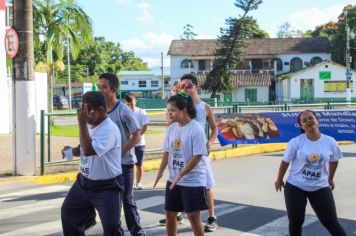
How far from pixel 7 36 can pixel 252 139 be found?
7921 mm

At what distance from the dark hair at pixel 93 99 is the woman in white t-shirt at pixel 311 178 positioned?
195 cm

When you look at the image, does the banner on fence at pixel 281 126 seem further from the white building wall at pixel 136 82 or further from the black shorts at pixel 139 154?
the white building wall at pixel 136 82

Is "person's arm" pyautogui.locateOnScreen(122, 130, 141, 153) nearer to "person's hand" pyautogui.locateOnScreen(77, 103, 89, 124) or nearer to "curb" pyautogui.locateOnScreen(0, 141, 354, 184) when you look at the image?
"person's hand" pyautogui.locateOnScreen(77, 103, 89, 124)

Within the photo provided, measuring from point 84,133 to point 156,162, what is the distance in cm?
840

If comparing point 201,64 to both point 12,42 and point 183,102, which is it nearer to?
point 12,42

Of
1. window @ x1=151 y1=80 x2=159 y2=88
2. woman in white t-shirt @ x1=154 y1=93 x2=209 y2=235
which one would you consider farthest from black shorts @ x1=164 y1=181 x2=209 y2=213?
window @ x1=151 y1=80 x2=159 y2=88

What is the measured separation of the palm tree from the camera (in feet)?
71.1

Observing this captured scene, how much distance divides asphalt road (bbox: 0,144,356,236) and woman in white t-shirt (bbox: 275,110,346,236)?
1.50m

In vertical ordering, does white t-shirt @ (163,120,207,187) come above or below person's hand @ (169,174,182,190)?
above

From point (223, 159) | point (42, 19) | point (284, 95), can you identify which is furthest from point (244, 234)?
point (284, 95)

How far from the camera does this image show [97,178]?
4.55 metres

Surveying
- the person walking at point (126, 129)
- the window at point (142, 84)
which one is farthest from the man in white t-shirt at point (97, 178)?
the window at point (142, 84)

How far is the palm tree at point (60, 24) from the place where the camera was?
71.1 ft

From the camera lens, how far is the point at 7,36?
10555 millimetres
